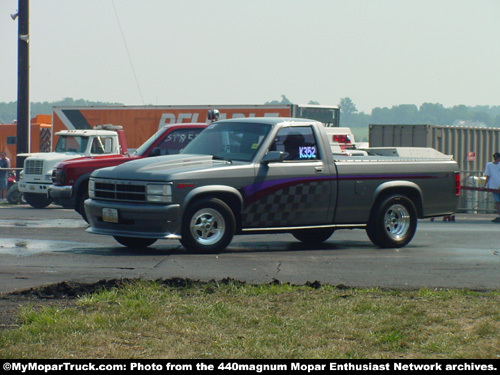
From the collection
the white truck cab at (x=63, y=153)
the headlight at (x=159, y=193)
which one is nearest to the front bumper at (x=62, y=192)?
the white truck cab at (x=63, y=153)

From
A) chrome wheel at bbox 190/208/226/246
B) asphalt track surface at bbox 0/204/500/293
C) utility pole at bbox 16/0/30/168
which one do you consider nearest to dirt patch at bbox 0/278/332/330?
asphalt track surface at bbox 0/204/500/293

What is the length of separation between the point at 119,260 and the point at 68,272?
124 cm

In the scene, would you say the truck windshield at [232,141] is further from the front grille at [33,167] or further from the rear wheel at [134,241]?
the front grille at [33,167]

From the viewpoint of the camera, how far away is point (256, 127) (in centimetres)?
1240

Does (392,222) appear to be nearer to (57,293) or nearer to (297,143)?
(297,143)

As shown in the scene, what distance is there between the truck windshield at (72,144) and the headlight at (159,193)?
1166 centimetres

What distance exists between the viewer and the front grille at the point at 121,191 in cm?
1151

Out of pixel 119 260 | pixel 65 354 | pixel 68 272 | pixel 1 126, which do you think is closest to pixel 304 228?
pixel 119 260

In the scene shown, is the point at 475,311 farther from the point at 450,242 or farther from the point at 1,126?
the point at 1,126

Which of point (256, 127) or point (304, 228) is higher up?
point (256, 127)

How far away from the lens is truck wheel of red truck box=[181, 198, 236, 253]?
452 inches

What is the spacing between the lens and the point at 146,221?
37.3 ft

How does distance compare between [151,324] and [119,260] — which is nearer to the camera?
[151,324]

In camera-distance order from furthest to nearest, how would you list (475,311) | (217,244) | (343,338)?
(217,244), (475,311), (343,338)
